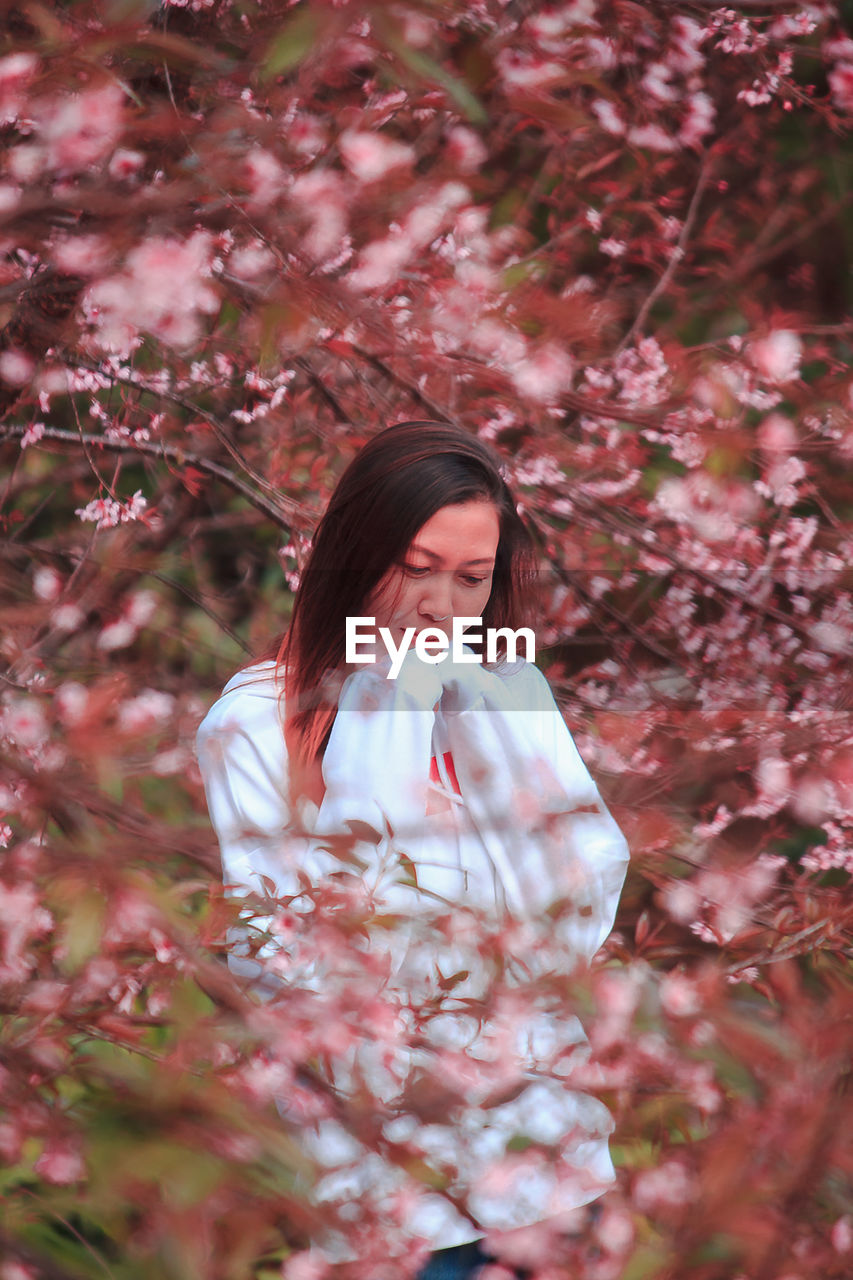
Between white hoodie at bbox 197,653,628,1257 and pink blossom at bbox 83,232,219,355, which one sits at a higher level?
pink blossom at bbox 83,232,219,355

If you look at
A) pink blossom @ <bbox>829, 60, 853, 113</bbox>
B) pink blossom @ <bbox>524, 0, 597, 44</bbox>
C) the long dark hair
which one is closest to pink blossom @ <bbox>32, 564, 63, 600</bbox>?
the long dark hair

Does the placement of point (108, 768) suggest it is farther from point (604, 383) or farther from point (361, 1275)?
point (604, 383)

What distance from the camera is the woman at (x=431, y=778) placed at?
0.72 m

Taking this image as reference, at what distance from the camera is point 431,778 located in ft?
3.17

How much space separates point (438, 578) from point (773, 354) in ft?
1.81

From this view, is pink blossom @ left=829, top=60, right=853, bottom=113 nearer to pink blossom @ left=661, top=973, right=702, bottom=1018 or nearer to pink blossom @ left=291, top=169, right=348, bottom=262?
pink blossom @ left=291, top=169, right=348, bottom=262

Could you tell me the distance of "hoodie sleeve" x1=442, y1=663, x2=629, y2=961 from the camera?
0.78 m

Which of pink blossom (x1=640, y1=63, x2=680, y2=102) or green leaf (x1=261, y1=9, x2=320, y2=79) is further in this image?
pink blossom (x1=640, y1=63, x2=680, y2=102)

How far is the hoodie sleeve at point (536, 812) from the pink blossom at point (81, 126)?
19.4 inches

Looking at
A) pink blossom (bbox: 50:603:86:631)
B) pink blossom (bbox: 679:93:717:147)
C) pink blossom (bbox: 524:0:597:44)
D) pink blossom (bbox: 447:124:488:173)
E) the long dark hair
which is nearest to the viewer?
the long dark hair

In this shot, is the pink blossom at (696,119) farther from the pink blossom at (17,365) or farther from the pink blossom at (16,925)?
the pink blossom at (16,925)

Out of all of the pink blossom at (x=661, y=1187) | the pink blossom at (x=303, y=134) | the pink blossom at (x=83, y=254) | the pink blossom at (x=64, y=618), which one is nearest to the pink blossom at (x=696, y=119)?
the pink blossom at (x=303, y=134)

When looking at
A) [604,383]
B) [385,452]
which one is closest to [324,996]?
[385,452]

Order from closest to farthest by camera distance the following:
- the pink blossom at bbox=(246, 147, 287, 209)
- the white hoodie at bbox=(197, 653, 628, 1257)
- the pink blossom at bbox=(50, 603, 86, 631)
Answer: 1. the white hoodie at bbox=(197, 653, 628, 1257)
2. the pink blossom at bbox=(246, 147, 287, 209)
3. the pink blossom at bbox=(50, 603, 86, 631)
